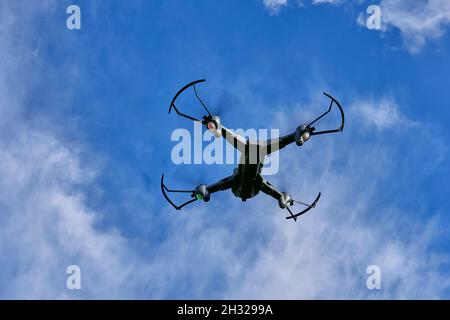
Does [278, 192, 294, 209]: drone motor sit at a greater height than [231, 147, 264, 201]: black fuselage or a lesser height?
lesser

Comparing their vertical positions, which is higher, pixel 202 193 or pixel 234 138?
pixel 234 138

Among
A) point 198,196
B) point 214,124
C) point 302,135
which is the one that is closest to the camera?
point 214,124

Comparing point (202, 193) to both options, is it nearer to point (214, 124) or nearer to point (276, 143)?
point (214, 124)

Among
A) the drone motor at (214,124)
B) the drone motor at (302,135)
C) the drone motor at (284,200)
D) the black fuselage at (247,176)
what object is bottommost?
the drone motor at (284,200)

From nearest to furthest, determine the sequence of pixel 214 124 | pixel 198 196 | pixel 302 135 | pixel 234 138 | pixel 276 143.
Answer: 1. pixel 214 124
2. pixel 302 135
3. pixel 234 138
4. pixel 276 143
5. pixel 198 196

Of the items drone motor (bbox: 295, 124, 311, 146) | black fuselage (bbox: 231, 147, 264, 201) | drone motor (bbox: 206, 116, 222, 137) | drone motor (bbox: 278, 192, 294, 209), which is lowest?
drone motor (bbox: 278, 192, 294, 209)

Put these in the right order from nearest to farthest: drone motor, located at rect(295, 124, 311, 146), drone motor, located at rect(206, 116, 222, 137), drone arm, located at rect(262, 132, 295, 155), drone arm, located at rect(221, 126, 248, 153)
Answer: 1. drone motor, located at rect(206, 116, 222, 137)
2. drone motor, located at rect(295, 124, 311, 146)
3. drone arm, located at rect(221, 126, 248, 153)
4. drone arm, located at rect(262, 132, 295, 155)

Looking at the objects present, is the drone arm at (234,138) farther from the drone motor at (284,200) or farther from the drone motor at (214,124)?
the drone motor at (284,200)

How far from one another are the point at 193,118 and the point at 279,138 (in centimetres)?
874

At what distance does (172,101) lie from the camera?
195ft

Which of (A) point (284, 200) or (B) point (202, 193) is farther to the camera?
(A) point (284, 200)

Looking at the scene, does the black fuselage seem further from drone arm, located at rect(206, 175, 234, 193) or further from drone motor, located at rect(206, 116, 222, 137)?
drone motor, located at rect(206, 116, 222, 137)

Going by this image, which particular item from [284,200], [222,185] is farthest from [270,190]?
[222,185]
